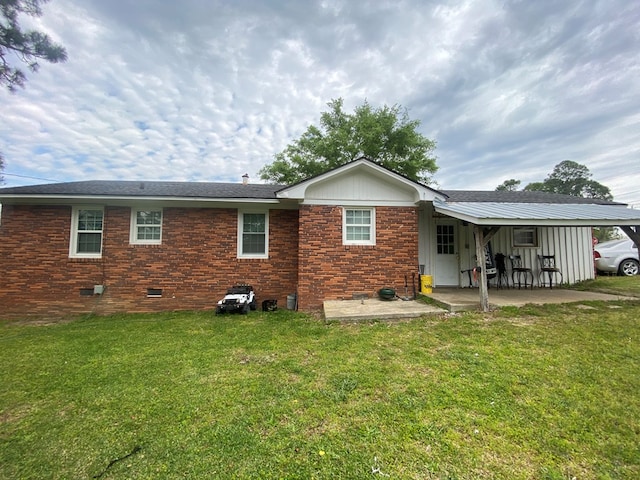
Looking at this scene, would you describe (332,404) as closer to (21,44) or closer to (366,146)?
(21,44)

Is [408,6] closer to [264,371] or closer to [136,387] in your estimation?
[264,371]

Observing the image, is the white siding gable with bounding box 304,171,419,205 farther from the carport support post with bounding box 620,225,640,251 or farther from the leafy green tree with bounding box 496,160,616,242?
the leafy green tree with bounding box 496,160,616,242

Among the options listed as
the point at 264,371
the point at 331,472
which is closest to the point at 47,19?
the point at 264,371

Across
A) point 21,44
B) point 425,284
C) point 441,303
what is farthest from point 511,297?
point 21,44

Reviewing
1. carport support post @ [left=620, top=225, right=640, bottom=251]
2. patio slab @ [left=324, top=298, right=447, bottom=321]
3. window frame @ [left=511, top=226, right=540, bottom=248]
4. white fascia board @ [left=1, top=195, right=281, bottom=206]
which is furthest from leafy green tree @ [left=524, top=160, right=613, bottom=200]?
white fascia board @ [left=1, top=195, right=281, bottom=206]

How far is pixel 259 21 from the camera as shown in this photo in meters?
9.09

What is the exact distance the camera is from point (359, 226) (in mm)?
7852

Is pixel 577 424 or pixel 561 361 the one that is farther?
pixel 561 361

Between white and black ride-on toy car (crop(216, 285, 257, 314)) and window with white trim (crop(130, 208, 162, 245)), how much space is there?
2942 millimetres

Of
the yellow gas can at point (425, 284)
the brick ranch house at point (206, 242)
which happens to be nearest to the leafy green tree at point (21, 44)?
the brick ranch house at point (206, 242)

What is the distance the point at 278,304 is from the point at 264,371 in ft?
14.6

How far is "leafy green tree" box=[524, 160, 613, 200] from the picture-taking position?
137 ft

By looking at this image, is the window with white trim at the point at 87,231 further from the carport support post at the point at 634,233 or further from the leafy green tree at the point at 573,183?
the leafy green tree at the point at 573,183

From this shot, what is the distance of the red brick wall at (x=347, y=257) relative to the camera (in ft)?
24.7
